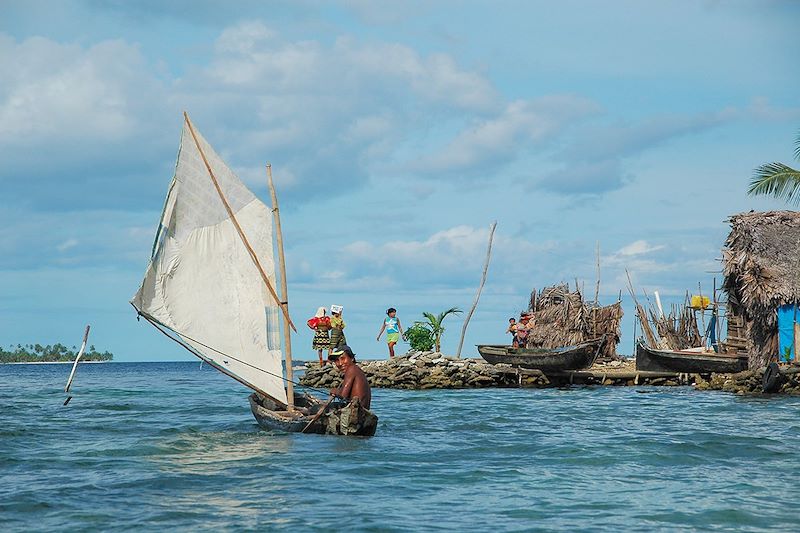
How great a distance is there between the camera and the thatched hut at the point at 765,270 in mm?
26891

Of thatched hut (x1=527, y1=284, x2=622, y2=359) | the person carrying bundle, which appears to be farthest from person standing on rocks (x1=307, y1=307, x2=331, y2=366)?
thatched hut (x1=527, y1=284, x2=622, y2=359)

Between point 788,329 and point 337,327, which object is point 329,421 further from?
point 788,329

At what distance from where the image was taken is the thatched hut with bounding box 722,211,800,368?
1059 inches

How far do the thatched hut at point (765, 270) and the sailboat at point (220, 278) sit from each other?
15.5 metres

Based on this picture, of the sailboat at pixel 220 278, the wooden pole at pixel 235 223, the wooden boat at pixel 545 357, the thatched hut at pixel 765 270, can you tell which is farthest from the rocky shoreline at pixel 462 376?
the wooden pole at pixel 235 223

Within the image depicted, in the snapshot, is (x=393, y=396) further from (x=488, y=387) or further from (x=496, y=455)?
(x=496, y=455)

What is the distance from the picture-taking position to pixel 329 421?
16500 mm

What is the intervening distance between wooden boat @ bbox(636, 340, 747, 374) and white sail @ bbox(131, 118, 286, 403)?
58.8 feet

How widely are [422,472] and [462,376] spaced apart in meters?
17.2

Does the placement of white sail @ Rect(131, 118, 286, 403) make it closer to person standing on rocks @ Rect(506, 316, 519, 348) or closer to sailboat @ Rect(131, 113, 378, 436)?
sailboat @ Rect(131, 113, 378, 436)

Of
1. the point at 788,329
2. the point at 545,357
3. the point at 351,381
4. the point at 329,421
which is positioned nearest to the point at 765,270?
the point at 788,329

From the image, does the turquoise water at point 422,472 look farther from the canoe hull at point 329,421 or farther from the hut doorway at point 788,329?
the hut doorway at point 788,329

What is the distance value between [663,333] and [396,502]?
27.2 meters

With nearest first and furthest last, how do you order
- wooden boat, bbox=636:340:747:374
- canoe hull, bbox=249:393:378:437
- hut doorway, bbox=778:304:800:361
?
canoe hull, bbox=249:393:378:437 → hut doorway, bbox=778:304:800:361 → wooden boat, bbox=636:340:747:374
